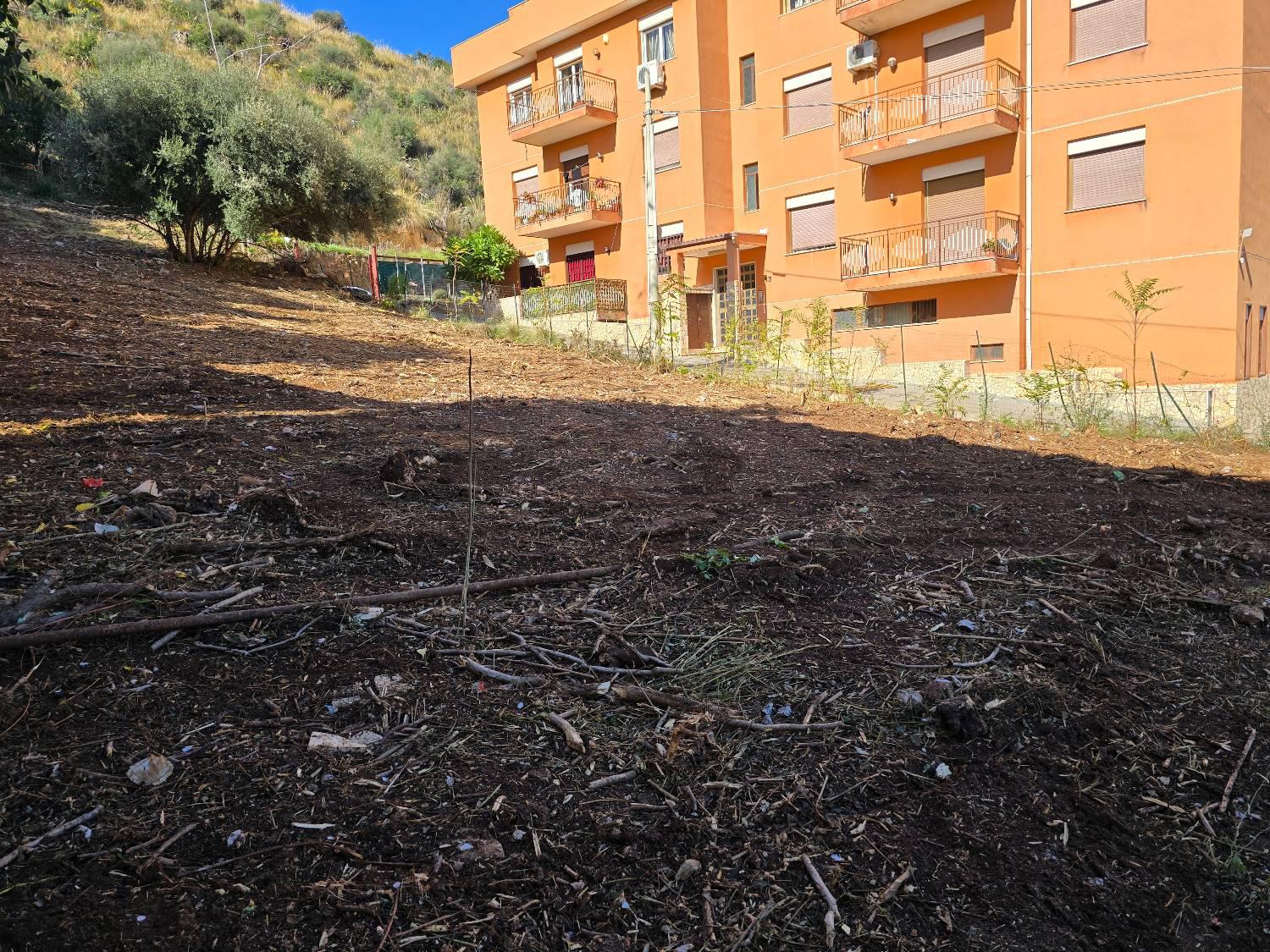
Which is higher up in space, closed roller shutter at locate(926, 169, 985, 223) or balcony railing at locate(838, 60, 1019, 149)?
balcony railing at locate(838, 60, 1019, 149)

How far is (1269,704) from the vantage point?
2.64m

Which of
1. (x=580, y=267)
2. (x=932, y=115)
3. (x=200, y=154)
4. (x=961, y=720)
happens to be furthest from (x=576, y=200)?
(x=961, y=720)

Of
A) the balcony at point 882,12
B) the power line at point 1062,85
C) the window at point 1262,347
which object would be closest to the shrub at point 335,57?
the power line at point 1062,85

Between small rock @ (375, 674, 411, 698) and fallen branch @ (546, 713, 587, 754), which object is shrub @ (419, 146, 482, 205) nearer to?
small rock @ (375, 674, 411, 698)

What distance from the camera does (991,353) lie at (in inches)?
689

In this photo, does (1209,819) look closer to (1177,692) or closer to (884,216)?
(1177,692)

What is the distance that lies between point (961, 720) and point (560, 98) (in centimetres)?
2634

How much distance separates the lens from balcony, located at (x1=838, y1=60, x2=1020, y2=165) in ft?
54.3

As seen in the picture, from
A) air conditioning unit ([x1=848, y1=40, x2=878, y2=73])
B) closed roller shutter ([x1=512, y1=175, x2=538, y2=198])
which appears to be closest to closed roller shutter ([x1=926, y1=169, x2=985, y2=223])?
air conditioning unit ([x1=848, y1=40, x2=878, y2=73])

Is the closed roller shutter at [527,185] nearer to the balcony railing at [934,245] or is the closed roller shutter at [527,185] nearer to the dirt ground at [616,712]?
the balcony railing at [934,245]

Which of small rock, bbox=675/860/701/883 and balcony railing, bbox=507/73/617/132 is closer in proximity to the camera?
small rock, bbox=675/860/701/883

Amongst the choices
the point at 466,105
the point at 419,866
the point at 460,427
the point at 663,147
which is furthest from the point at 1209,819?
the point at 466,105

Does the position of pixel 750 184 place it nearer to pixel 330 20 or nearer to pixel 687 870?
pixel 687 870

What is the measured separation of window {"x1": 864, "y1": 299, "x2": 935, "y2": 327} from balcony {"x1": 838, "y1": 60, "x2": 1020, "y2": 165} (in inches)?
134
